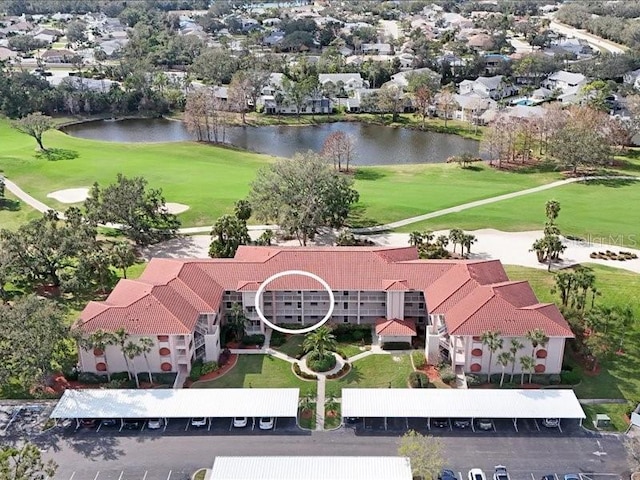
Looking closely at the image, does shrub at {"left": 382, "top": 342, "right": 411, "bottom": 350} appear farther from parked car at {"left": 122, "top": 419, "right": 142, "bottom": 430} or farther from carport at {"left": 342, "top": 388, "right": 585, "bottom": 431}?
parked car at {"left": 122, "top": 419, "right": 142, "bottom": 430}

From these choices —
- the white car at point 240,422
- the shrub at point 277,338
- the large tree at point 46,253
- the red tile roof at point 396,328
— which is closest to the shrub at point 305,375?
the shrub at point 277,338

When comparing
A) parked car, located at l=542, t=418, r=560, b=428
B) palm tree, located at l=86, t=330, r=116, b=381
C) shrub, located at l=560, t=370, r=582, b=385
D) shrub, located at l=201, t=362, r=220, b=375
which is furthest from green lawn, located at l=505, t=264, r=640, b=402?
palm tree, located at l=86, t=330, r=116, b=381

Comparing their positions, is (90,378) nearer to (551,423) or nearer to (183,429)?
(183,429)

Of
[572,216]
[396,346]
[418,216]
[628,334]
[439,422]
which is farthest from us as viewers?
[572,216]

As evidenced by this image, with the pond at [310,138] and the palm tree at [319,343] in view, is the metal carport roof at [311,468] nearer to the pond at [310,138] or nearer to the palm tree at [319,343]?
the palm tree at [319,343]

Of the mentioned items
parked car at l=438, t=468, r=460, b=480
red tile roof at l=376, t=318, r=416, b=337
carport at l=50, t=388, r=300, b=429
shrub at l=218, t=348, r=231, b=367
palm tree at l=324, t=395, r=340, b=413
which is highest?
red tile roof at l=376, t=318, r=416, b=337

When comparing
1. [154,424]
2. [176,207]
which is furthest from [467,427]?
[176,207]
